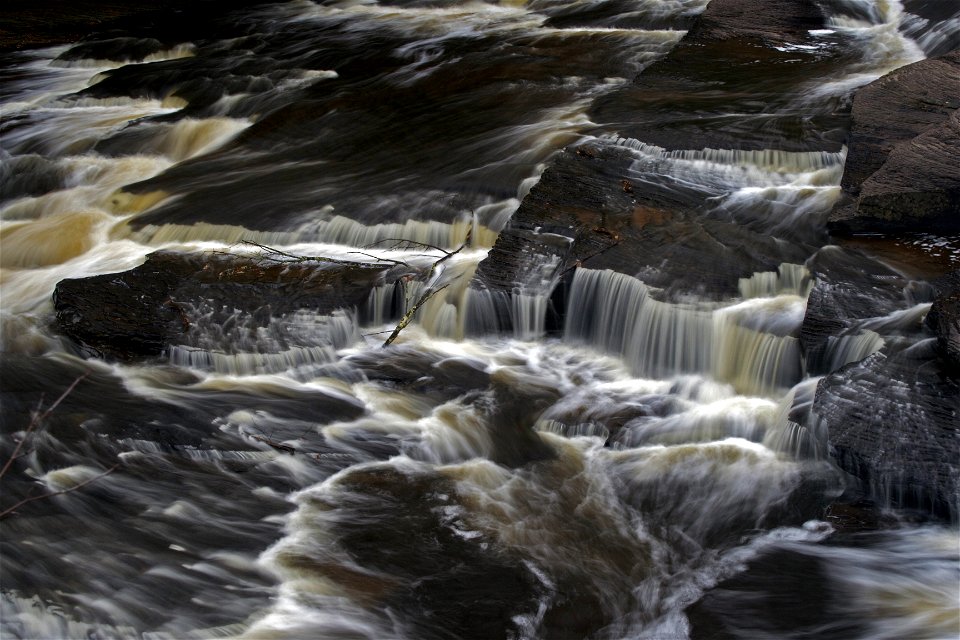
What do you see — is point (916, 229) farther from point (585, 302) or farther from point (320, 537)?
point (320, 537)

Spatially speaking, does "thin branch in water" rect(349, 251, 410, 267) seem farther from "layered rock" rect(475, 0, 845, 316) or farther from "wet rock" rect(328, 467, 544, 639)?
"wet rock" rect(328, 467, 544, 639)

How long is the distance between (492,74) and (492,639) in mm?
7316

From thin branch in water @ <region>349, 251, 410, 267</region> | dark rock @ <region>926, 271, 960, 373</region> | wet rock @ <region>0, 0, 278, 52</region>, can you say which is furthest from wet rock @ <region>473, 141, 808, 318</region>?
wet rock @ <region>0, 0, 278, 52</region>

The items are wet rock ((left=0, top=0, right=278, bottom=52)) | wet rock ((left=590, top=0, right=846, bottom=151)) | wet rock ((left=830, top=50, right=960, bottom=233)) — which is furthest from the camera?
wet rock ((left=0, top=0, right=278, bottom=52))

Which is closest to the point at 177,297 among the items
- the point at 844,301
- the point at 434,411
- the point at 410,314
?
the point at 410,314

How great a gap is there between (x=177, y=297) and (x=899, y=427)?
481 centimetres

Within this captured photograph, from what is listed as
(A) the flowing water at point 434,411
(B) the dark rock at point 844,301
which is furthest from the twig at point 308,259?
(B) the dark rock at point 844,301

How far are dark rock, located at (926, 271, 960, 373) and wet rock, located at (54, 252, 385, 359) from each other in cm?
365

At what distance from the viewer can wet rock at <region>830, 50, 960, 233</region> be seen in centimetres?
658

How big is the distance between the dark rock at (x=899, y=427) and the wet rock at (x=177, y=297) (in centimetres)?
334

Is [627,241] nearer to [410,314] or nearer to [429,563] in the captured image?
[410,314]

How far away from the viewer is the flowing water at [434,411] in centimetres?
468

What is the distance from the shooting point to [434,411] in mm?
6246

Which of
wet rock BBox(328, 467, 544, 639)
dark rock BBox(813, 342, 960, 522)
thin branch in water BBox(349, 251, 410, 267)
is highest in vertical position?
thin branch in water BBox(349, 251, 410, 267)
